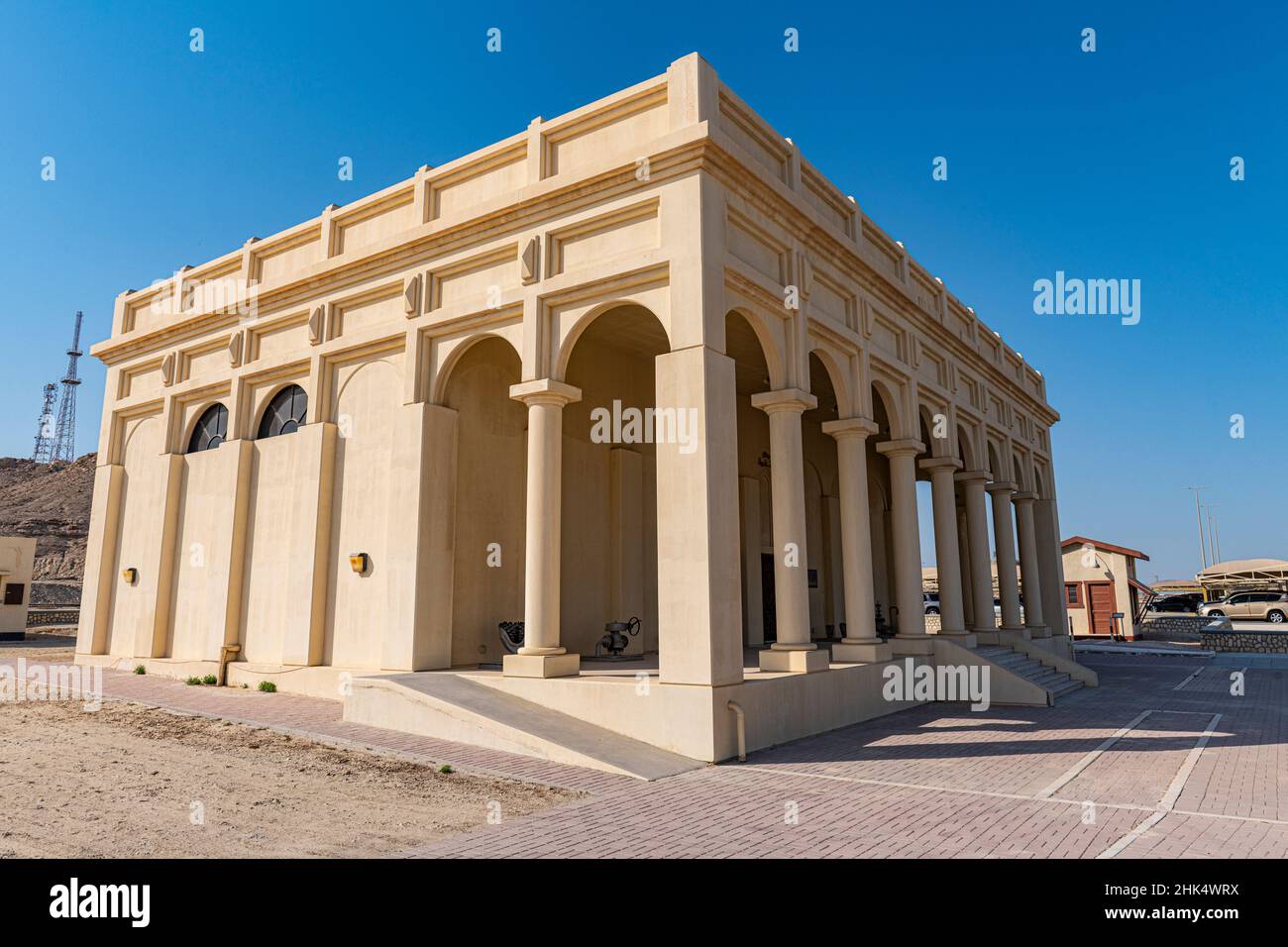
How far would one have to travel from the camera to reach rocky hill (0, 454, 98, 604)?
2390 inches

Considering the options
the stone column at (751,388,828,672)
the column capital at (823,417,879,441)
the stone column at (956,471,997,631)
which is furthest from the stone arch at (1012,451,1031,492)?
the stone column at (751,388,828,672)

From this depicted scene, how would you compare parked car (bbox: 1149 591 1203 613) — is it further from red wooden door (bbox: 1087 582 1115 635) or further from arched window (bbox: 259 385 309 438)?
arched window (bbox: 259 385 309 438)

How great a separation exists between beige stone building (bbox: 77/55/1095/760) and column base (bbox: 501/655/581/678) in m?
0.07

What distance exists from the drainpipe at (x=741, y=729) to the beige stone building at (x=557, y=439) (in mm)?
83

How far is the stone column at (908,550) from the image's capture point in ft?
51.3

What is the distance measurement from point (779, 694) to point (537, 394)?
540 cm

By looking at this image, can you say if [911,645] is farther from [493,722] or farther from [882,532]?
[882,532]

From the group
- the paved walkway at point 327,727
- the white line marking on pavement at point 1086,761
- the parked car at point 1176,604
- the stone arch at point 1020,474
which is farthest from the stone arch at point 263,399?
the parked car at point 1176,604

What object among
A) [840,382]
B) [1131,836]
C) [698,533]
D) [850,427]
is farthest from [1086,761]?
[840,382]

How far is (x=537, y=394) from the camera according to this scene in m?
11.6

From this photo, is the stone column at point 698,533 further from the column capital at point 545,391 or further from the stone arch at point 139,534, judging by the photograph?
the stone arch at point 139,534

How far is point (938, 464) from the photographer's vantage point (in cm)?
1809
